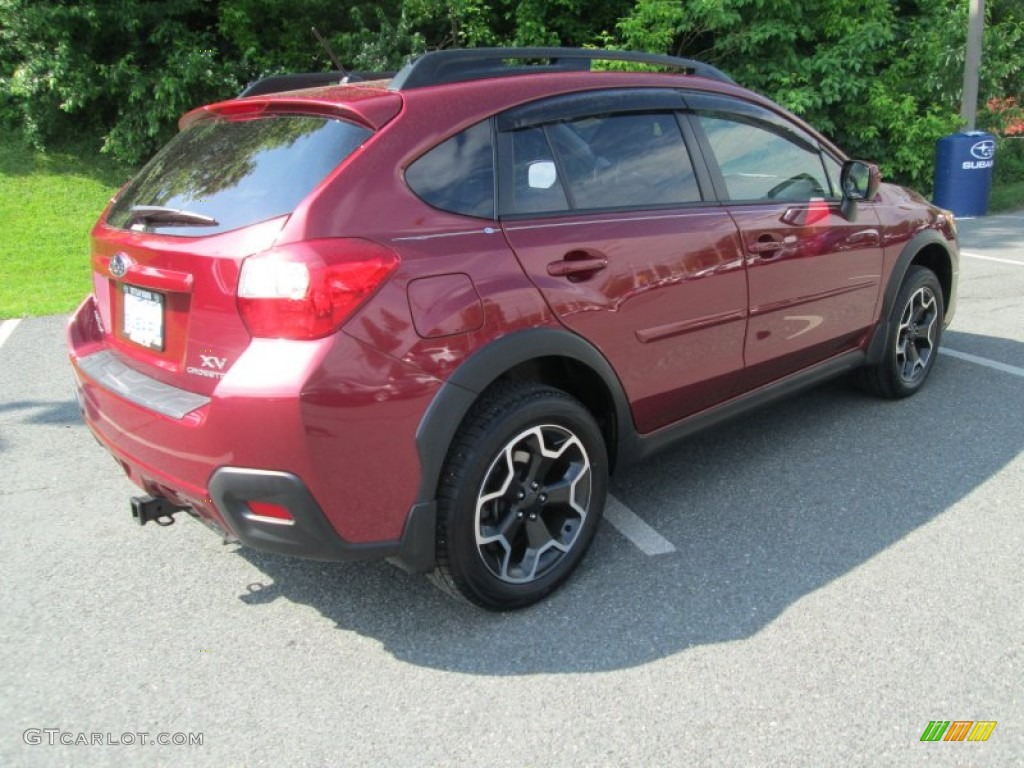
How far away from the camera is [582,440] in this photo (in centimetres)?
290

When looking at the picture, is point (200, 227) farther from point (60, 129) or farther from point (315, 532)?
point (60, 129)

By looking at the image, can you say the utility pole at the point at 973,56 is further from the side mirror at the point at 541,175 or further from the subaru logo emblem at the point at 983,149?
the side mirror at the point at 541,175

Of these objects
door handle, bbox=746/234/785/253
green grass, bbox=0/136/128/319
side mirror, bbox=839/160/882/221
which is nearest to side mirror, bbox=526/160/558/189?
door handle, bbox=746/234/785/253

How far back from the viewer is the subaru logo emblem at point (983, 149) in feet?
37.4

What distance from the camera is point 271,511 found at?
2.35 meters

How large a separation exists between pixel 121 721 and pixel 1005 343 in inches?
221

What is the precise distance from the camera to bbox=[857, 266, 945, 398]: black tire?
175 inches

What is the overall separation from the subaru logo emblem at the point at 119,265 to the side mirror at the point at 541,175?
1.32m

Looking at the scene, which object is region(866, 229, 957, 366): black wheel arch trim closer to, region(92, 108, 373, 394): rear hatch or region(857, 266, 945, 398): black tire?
region(857, 266, 945, 398): black tire

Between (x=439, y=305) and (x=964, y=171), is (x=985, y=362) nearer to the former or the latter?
(x=439, y=305)

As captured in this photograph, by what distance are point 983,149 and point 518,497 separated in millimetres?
11301

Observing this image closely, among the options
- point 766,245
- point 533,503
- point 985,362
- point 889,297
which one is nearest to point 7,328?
point 533,503

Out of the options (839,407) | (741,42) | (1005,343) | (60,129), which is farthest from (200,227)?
(60,129)

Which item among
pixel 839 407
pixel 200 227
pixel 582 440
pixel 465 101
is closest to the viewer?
pixel 200 227
